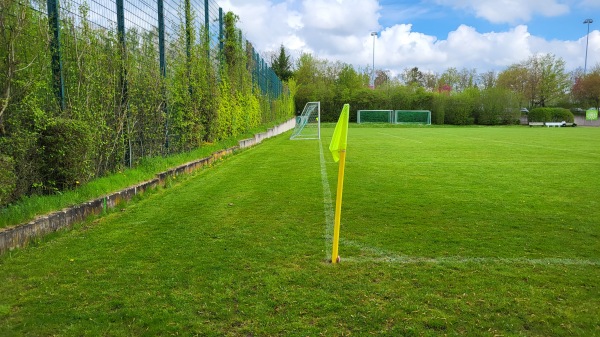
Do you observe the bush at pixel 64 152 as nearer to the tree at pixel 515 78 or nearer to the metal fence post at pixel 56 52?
the metal fence post at pixel 56 52

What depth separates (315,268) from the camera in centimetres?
349

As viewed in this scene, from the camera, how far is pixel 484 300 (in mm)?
2926

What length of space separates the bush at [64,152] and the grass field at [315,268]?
0.78m

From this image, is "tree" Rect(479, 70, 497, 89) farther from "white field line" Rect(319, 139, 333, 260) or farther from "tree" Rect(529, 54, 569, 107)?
"white field line" Rect(319, 139, 333, 260)

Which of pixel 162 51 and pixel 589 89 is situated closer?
pixel 162 51

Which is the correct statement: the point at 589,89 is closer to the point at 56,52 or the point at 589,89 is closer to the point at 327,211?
the point at 327,211

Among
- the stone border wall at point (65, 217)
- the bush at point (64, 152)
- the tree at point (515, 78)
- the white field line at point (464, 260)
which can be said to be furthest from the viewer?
the tree at point (515, 78)

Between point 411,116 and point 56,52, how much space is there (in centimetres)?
4450

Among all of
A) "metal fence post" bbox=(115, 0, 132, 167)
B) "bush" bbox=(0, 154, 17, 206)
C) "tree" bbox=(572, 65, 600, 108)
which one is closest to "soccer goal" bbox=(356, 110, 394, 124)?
"tree" bbox=(572, 65, 600, 108)

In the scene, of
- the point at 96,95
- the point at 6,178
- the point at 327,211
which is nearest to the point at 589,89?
the point at 327,211

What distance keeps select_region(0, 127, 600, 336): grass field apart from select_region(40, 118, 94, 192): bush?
775 mm

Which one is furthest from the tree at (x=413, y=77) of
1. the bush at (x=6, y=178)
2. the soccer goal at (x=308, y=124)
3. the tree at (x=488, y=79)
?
the bush at (x=6, y=178)

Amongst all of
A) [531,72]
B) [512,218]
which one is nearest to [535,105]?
[531,72]

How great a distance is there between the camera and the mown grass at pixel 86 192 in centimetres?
424
